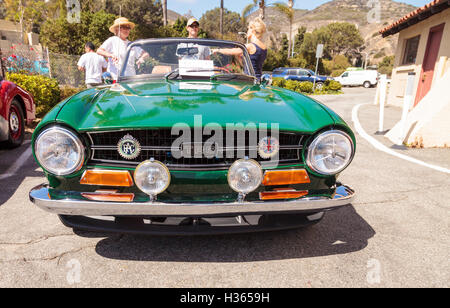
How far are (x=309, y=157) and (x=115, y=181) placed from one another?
1102mm

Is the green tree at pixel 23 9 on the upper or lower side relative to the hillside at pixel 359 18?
lower

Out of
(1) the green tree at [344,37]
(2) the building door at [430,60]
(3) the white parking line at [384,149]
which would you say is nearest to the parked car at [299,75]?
(2) the building door at [430,60]

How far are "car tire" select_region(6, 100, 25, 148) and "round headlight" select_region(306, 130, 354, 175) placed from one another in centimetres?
432

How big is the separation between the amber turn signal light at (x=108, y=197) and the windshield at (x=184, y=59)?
4.47 ft

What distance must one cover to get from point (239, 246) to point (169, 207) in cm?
70

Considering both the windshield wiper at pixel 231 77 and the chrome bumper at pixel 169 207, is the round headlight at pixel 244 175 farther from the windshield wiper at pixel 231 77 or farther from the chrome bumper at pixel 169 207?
the windshield wiper at pixel 231 77

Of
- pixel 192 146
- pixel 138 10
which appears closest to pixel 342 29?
pixel 138 10

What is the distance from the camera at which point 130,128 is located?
1.69 meters

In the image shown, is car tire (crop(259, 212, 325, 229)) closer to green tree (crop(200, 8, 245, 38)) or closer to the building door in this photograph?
the building door

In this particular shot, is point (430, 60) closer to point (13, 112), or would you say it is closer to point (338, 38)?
point (13, 112)

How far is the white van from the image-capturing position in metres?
26.0

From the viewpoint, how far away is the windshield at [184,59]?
2.81m
